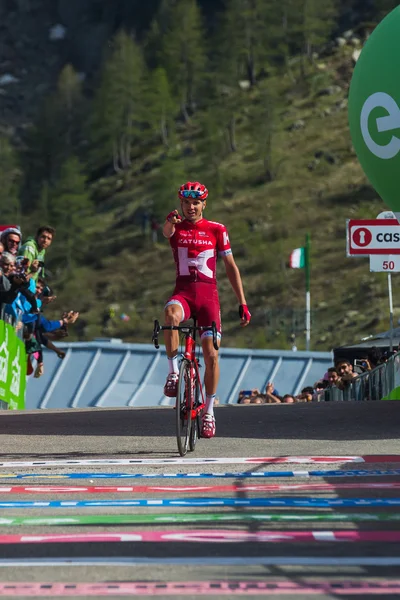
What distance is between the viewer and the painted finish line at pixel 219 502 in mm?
7430

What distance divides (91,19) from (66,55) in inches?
192

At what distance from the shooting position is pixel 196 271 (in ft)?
35.0

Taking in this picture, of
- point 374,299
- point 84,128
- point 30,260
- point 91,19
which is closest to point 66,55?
point 91,19

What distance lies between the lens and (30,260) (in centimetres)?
1786

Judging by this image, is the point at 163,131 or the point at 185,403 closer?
the point at 185,403

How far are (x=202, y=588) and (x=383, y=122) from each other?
8.91 meters

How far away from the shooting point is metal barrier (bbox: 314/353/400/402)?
17172 mm

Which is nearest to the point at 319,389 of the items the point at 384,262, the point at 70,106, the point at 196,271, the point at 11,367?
the point at 384,262

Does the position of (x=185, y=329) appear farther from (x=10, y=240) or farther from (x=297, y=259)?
(x=297, y=259)

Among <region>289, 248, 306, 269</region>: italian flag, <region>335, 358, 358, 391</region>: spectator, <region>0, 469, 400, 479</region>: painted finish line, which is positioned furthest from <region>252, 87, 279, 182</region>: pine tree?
<region>0, 469, 400, 479</region>: painted finish line

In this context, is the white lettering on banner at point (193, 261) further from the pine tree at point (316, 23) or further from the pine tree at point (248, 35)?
the pine tree at point (316, 23)

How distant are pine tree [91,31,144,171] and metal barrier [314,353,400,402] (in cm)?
10909

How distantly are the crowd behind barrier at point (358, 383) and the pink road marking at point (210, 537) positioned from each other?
34.2 feet

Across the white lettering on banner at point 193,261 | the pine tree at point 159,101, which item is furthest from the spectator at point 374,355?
the pine tree at point 159,101
